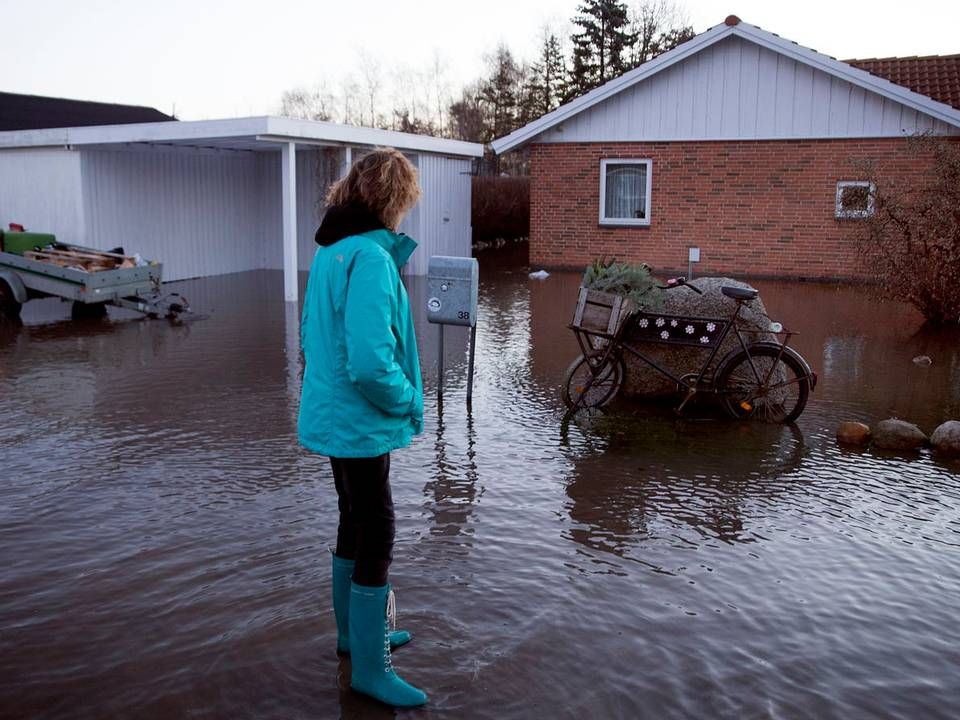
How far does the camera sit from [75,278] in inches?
504

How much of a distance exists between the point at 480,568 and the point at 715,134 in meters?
16.2

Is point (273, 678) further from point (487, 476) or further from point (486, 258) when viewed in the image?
point (486, 258)

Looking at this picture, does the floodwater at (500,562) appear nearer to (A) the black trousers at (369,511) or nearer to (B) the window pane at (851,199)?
(A) the black trousers at (369,511)

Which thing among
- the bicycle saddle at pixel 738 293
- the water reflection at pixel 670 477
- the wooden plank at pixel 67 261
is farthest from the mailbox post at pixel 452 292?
the wooden plank at pixel 67 261

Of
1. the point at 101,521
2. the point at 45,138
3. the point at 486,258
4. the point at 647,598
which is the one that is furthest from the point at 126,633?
the point at 486,258

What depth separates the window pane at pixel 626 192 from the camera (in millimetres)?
19969

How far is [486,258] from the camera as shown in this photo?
25.2 m

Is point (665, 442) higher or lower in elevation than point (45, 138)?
lower

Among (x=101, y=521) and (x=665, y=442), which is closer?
(x=101, y=521)

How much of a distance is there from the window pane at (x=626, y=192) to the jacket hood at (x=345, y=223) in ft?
56.6

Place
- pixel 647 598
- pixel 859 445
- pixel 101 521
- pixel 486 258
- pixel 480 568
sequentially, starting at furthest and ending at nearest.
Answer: pixel 486 258, pixel 859 445, pixel 101 521, pixel 480 568, pixel 647 598

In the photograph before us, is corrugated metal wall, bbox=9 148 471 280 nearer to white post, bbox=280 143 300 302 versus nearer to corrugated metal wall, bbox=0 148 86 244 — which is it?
corrugated metal wall, bbox=0 148 86 244

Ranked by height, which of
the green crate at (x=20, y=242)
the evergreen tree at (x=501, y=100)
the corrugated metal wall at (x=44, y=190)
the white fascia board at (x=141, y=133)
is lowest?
the green crate at (x=20, y=242)

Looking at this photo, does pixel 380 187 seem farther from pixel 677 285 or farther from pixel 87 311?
pixel 87 311
